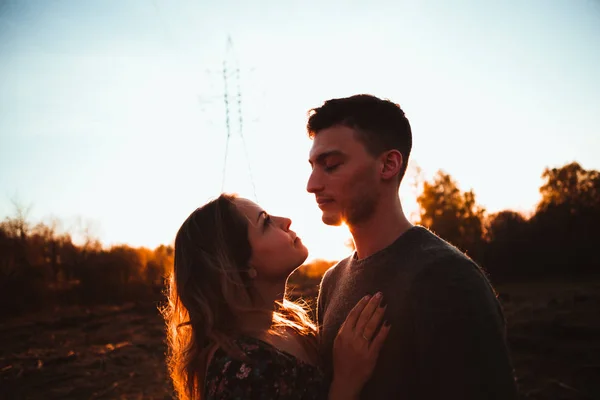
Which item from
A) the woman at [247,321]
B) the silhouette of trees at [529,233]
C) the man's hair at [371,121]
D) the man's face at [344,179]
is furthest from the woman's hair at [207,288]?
the silhouette of trees at [529,233]

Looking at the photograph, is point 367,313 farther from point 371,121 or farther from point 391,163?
point 371,121

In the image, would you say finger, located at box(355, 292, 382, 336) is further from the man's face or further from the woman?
the man's face

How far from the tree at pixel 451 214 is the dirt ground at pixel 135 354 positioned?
10.8 m

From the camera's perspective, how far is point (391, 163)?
2527 mm

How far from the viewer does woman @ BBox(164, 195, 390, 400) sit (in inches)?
74.5

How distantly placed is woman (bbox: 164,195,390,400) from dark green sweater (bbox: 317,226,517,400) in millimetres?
99

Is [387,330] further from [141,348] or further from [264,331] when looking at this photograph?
[141,348]

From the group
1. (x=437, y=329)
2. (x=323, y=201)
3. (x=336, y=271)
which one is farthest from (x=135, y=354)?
(x=437, y=329)

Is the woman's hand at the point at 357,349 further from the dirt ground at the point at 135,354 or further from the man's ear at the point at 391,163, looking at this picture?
the dirt ground at the point at 135,354

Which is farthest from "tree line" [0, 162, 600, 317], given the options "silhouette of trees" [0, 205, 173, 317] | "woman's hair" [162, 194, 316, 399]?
"woman's hair" [162, 194, 316, 399]

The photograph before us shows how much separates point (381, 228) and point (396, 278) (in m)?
0.43

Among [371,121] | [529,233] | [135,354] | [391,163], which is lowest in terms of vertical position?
[135,354]

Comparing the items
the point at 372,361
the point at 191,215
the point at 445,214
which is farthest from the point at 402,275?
the point at 445,214

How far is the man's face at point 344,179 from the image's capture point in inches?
94.6
